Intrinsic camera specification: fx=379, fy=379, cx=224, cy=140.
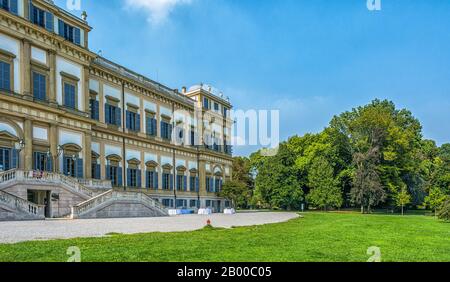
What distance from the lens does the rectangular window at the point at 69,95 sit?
26.6 metres

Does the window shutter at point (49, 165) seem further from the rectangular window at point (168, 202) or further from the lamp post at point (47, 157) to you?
the rectangular window at point (168, 202)

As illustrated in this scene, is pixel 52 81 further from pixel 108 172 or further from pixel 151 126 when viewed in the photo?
pixel 151 126

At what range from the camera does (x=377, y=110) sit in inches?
1908

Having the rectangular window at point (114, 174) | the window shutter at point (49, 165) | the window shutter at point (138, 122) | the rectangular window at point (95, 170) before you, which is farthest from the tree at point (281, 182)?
the window shutter at point (49, 165)

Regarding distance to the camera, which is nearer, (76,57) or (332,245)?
(332,245)

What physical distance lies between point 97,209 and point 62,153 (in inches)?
219

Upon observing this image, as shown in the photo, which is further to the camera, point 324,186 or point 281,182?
point 281,182

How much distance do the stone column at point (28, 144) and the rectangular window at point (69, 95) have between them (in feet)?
12.5

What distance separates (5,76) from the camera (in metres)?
22.4

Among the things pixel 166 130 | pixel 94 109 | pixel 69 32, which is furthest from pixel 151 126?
pixel 69 32

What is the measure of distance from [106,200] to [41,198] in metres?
3.74

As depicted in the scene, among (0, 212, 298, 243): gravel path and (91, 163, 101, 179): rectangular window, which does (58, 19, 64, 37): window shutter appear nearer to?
(91, 163, 101, 179): rectangular window
